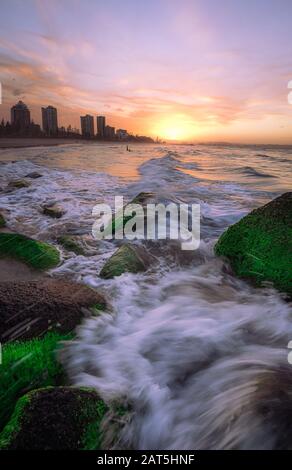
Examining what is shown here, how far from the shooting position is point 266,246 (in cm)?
381

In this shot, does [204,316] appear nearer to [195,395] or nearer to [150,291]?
[150,291]

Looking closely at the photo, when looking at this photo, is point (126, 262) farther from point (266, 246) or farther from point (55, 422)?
point (55, 422)

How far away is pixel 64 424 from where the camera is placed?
5.34 ft

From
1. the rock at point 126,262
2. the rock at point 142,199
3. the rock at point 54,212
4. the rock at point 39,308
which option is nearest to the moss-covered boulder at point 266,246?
the rock at point 126,262

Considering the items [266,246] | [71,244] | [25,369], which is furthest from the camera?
[71,244]

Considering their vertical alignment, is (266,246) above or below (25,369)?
above

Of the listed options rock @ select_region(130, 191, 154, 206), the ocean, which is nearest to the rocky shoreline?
the ocean

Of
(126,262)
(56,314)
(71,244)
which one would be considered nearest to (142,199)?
(71,244)

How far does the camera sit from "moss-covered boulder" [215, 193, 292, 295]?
3.65 metres

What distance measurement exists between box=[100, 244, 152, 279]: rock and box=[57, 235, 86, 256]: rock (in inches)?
33.7

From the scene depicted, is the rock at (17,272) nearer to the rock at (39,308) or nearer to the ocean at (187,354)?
the ocean at (187,354)

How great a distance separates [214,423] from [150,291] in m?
1.94

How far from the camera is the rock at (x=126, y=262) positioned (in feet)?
13.3

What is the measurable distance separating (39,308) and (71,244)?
267 centimetres
